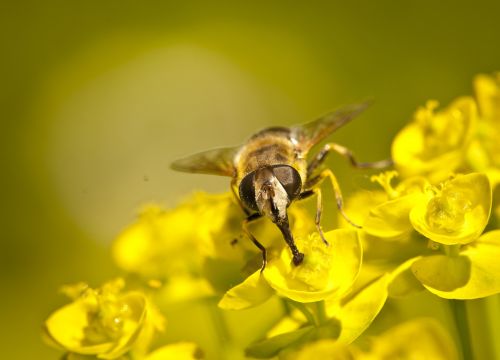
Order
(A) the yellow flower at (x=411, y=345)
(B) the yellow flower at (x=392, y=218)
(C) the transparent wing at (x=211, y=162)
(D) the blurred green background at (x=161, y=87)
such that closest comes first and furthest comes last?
1. (A) the yellow flower at (x=411, y=345)
2. (B) the yellow flower at (x=392, y=218)
3. (C) the transparent wing at (x=211, y=162)
4. (D) the blurred green background at (x=161, y=87)

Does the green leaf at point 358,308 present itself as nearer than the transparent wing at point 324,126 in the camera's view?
Yes

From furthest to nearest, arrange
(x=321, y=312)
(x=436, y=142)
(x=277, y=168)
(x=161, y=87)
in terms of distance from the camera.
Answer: (x=161, y=87) < (x=436, y=142) < (x=277, y=168) < (x=321, y=312)

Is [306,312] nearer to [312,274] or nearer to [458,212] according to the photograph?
[312,274]

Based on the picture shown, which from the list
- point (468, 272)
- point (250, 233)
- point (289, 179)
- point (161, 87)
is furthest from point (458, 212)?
point (161, 87)

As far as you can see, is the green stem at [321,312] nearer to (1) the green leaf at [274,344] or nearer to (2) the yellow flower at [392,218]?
(1) the green leaf at [274,344]

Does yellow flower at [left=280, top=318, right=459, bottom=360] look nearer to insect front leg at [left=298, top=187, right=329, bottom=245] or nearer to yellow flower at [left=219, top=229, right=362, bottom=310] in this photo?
yellow flower at [left=219, top=229, right=362, bottom=310]

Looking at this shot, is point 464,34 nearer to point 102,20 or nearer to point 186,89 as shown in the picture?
point 186,89

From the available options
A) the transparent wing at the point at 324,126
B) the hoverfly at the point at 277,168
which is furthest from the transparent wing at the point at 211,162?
the transparent wing at the point at 324,126
